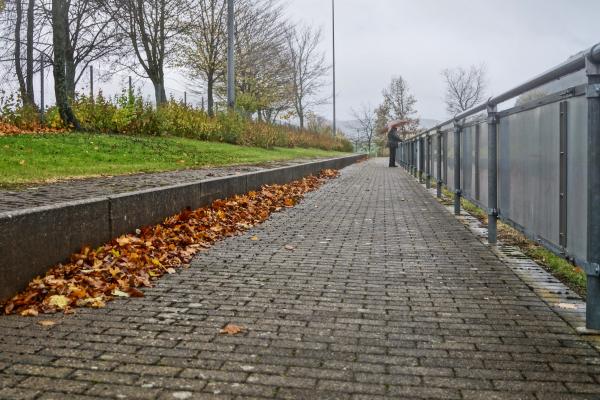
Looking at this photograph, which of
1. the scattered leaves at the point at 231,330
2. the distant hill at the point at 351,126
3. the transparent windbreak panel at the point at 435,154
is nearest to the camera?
the scattered leaves at the point at 231,330

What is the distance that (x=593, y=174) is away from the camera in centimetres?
373

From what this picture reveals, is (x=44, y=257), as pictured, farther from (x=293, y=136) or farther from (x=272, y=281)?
(x=293, y=136)

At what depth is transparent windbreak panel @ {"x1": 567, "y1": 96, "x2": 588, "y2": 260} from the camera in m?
3.92

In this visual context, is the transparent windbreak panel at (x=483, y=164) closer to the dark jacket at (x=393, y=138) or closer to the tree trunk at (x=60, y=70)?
the tree trunk at (x=60, y=70)

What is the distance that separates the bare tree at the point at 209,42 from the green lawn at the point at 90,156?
14.1 meters

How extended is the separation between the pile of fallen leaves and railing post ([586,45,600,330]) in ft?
9.70

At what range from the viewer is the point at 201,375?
313 cm

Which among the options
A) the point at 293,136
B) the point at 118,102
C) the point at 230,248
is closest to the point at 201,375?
the point at 230,248

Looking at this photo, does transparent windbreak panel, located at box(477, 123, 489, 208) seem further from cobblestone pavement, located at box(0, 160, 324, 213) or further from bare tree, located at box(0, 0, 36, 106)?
bare tree, located at box(0, 0, 36, 106)

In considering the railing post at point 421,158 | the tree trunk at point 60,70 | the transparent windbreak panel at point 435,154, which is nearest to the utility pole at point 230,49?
the tree trunk at point 60,70

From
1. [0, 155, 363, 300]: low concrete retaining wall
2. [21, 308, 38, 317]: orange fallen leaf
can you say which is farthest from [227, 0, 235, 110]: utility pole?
[21, 308, 38, 317]: orange fallen leaf

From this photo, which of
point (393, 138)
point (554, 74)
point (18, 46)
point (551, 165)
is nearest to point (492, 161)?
point (551, 165)

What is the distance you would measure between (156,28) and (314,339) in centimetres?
2562

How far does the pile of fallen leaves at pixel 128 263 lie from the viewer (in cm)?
443
